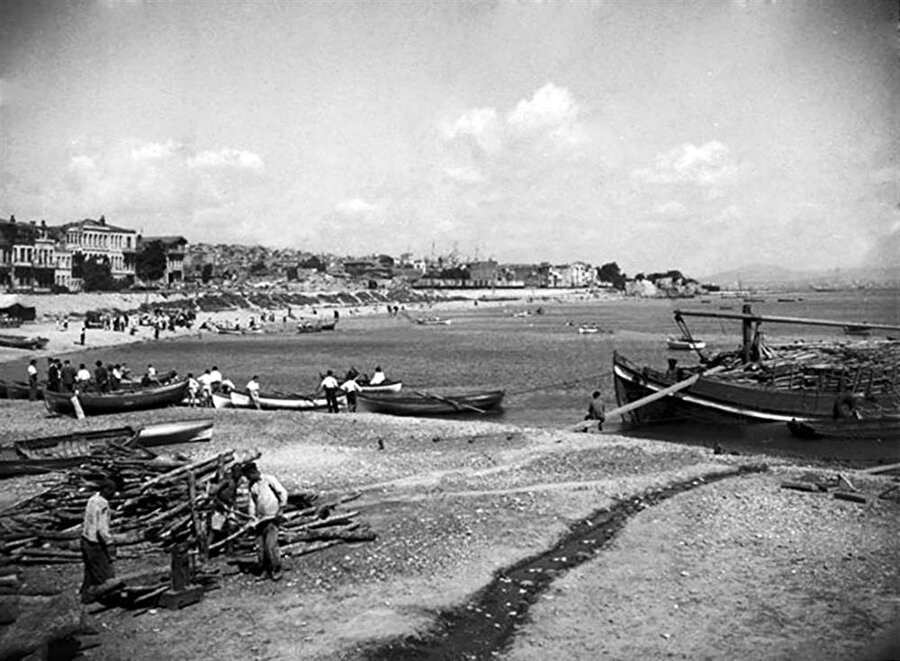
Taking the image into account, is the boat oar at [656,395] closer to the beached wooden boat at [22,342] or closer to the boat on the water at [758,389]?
the boat on the water at [758,389]

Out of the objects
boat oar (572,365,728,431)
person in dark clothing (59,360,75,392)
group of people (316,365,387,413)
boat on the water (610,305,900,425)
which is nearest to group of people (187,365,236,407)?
group of people (316,365,387,413)

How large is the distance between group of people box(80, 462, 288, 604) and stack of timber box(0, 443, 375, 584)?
0.22 metres

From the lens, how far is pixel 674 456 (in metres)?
21.7

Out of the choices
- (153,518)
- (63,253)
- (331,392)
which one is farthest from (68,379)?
(63,253)

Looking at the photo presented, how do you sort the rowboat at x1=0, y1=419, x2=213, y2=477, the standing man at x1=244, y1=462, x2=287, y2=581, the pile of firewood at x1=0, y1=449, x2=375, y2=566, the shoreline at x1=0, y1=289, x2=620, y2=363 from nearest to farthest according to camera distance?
the standing man at x1=244, y1=462, x2=287, y2=581, the pile of firewood at x1=0, y1=449, x2=375, y2=566, the rowboat at x1=0, y1=419, x2=213, y2=477, the shoreline at x1=0, y1=289, x2=620, y2=363

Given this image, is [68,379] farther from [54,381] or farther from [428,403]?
[428,403]

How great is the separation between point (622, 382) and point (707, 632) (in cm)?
2412

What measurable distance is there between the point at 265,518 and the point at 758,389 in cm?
2439

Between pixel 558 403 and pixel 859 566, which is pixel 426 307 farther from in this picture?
pixel 859 566

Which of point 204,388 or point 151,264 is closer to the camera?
point 204,388

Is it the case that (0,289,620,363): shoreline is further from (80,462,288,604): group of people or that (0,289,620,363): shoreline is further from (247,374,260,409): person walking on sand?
(80,462,288,604): group of people

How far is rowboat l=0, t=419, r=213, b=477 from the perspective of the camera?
19234mm

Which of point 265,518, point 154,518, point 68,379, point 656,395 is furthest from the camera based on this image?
point 656,395

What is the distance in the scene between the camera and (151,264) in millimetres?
157750
